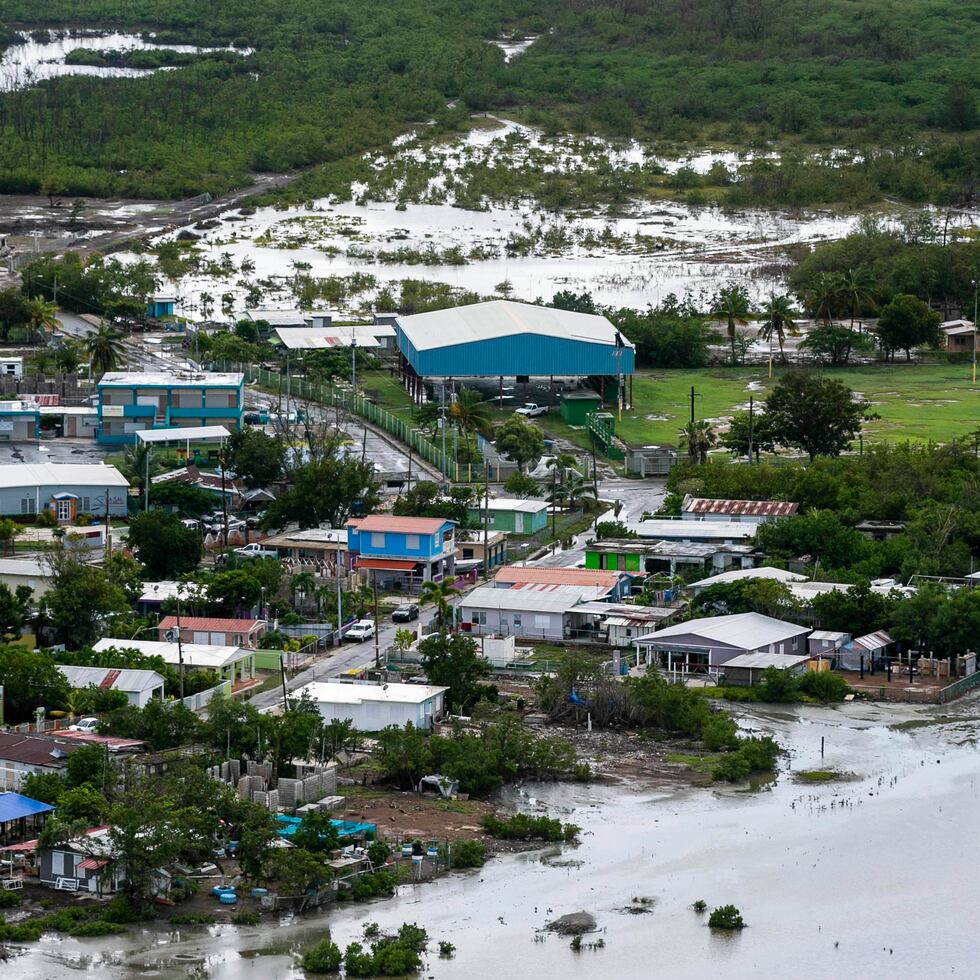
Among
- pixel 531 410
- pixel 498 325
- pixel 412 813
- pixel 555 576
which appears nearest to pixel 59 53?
pixel 498 325

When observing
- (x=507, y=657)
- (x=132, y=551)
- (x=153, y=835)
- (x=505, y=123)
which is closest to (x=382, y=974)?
(x=153, y=835)

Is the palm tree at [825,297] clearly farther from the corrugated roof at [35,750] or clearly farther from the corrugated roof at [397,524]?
the corrugated roof at [35,750]

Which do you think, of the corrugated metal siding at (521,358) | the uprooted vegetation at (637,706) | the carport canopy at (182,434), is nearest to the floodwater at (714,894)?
the uprooted vegetation at (637,706)

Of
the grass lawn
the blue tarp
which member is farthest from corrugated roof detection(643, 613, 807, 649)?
the grass lawn

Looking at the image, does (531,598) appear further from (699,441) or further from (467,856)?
(699,441)

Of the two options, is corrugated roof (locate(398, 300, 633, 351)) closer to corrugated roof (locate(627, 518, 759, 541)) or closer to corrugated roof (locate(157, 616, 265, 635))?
corrugated roof (locate(627, 518, 759, 541))

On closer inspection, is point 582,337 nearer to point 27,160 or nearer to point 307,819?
point 307,819
